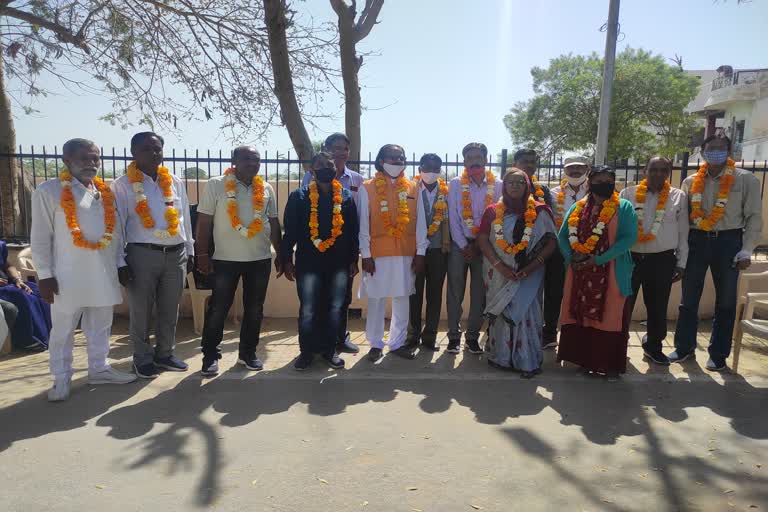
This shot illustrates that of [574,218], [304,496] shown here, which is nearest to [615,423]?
[574,218]

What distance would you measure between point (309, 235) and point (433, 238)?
1.22 meters

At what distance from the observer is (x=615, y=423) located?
3756 mm

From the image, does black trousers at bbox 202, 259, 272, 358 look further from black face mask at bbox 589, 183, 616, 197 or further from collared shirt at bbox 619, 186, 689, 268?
collared shirt at bbox 619, 186, 689, 268

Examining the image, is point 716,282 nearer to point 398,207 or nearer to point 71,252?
point 398,207

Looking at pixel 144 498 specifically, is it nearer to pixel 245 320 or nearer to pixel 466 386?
pixel 245 320

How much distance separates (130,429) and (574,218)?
149 inches

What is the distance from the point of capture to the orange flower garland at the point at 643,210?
4770 mm

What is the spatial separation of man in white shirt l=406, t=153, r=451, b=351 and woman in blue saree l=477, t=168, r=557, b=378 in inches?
20.6

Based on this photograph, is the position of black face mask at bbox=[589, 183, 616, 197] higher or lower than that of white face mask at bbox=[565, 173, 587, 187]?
lower

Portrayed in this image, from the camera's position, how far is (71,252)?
13.1ft

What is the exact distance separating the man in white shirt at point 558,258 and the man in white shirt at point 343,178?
6.43 ft

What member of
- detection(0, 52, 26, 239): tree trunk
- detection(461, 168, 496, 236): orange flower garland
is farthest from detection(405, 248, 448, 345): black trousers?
detection(0, 52, 26, 239): tree trunk

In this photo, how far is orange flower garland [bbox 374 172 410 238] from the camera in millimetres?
4973

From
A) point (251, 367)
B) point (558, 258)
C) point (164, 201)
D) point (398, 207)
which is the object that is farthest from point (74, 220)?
point (558, 258)
